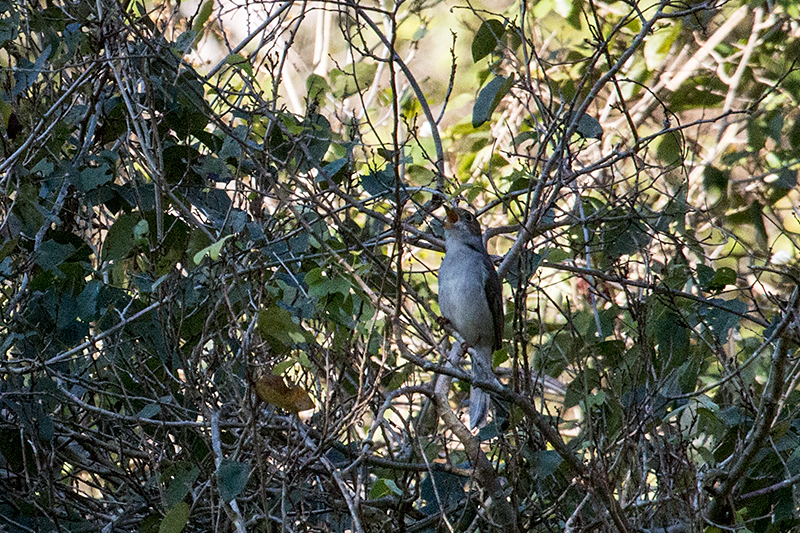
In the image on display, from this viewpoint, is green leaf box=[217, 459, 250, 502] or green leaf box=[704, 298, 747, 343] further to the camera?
green leaf box=[704, 298, 747, 343]

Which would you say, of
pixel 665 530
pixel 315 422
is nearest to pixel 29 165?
pixel 315 422

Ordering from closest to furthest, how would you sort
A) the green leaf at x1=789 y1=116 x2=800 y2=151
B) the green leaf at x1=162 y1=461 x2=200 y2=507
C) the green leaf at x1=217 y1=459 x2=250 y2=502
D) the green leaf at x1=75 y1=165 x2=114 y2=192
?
the green leaf at x1=217 y1=459 x2=250 y2=502
the green leaf at x1=162 y1=461 x2=200 y2=507
the green leaf at x1=75 y1=165 x2=114 y2=192
the green leaf at x1=789 y1=116 x2=800 y2=151

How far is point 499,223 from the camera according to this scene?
7422 millimetres

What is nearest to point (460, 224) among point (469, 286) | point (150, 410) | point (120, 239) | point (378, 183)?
point (469, 286)

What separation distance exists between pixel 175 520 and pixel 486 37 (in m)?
2.54

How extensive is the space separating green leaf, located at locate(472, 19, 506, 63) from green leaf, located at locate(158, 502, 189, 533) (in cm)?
241

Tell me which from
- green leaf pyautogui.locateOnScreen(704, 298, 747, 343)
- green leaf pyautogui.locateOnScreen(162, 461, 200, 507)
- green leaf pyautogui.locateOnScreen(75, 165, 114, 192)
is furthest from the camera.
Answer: green leaf pyautogui.locateOnScreen(704, 298, 747, 343)

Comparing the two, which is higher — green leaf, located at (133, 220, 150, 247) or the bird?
the bird

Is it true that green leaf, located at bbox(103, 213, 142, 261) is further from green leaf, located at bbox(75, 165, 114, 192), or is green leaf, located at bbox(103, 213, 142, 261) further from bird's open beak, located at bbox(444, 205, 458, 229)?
bird's open beak, located at bbox(444, 205, 458, 229)

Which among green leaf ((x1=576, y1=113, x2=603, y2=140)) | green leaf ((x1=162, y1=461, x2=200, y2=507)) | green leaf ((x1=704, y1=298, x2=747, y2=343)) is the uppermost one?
green leaf ((x1=576, y1=113, x2=603, y2=140))

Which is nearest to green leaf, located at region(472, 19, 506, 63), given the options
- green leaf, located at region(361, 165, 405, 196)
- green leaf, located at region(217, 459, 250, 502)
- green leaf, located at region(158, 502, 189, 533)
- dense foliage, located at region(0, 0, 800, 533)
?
dense foliage, located at region(0, 0, 800, 533)

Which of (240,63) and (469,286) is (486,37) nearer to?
(240,63)

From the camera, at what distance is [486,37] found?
4234 mm

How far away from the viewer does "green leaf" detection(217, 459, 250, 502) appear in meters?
2.95
